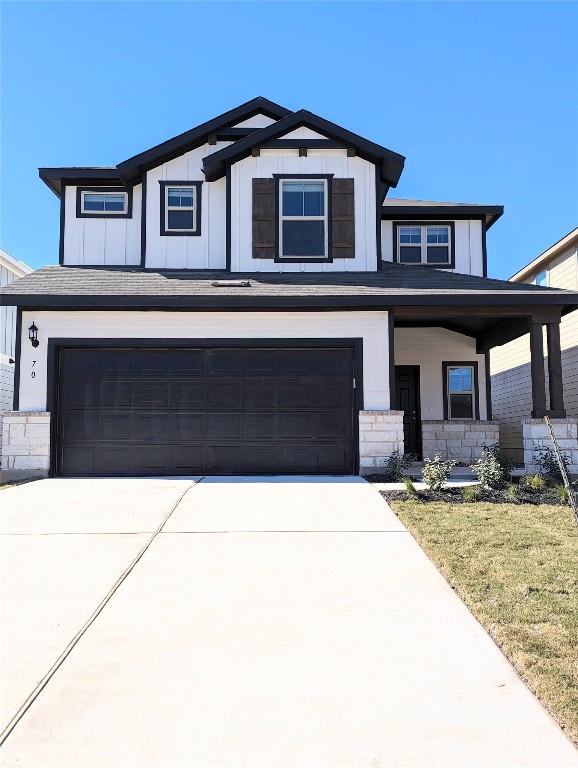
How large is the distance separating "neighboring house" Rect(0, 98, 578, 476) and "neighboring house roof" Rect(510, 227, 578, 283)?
3885 mm

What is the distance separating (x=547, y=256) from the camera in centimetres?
1575

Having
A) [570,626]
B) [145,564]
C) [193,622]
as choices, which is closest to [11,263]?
[145,564]

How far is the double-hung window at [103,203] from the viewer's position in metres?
13.0

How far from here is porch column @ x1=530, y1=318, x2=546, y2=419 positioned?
10.8m

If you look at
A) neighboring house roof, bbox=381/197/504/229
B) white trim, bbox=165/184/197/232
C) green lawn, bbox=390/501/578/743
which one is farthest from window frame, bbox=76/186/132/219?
green lawn, bbox=390/501/578/743

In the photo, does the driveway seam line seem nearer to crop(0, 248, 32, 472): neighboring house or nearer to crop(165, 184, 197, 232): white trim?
crop(165, 184, 197, 232): white trim

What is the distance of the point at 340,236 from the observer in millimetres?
11914

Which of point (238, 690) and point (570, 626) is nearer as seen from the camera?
point (238, 690)

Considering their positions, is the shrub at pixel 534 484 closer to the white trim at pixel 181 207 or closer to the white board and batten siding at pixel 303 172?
the white board and batten siding at pixel 303 172

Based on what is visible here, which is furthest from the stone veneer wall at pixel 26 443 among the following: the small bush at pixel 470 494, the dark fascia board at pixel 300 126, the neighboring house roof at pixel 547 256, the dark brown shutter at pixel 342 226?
the neighboring house roof at pixel 547 256

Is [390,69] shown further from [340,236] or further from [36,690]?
[36,690]

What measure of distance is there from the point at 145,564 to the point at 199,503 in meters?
2.65

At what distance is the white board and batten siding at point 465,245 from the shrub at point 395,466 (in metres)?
5.78

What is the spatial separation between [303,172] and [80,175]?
4.84 meters
